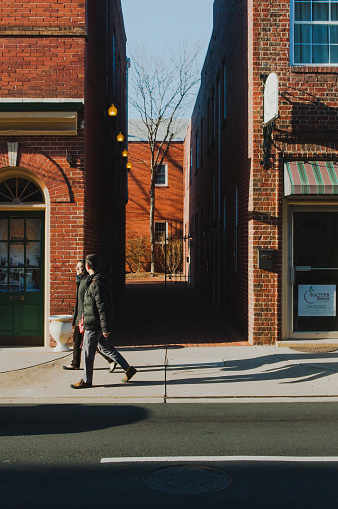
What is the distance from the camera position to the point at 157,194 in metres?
37.8

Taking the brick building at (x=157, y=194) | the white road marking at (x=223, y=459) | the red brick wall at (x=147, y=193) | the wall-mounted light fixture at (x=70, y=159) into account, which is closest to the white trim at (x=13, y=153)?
the wall-mounted light fixture at (x=70, y=159)

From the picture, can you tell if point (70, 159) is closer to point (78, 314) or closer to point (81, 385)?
point (78, 314)

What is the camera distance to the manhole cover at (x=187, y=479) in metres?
4.55

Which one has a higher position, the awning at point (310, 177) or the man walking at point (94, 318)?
the awning at point (310, 177)

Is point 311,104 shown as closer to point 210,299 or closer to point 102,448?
point 102,448

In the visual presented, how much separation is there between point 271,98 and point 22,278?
588 centimetres

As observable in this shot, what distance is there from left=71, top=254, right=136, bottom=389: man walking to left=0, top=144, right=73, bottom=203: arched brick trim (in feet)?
9.52

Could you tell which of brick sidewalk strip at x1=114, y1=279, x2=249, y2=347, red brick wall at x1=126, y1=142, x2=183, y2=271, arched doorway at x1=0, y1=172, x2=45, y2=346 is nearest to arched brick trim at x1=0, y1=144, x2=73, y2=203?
arched doorway at x1=0, y1=172, x2=45, y2=346

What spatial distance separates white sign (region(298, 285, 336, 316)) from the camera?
1119cm

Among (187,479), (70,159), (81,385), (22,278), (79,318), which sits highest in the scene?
(70,159)

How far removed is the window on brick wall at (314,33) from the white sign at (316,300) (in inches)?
173

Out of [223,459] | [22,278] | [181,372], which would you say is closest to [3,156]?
[22,278]

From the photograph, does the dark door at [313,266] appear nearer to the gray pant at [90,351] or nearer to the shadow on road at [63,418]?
the gray pant at [90,351]

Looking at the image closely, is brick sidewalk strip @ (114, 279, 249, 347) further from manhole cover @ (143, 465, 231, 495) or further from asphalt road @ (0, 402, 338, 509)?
manhole cover @ (143, 465, 231, 495)
